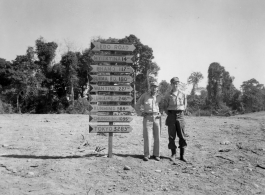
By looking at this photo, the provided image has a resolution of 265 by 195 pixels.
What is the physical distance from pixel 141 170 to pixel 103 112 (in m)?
1.62

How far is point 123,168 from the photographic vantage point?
491 centimetres

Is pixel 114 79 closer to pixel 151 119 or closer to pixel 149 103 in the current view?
pixel 149 103

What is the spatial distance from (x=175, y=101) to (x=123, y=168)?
1.87 m

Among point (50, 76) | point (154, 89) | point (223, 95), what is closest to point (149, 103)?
point (154, 89)

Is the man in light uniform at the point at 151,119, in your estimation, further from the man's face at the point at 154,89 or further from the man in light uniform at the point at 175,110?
the man in light uniform at the point at 175,110

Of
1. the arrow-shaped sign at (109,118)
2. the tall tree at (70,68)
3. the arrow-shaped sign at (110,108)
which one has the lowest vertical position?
the arrow-shaped sign at (109,118)

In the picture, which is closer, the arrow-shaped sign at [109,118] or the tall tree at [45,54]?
the arrow-shaped sign at [109,118]

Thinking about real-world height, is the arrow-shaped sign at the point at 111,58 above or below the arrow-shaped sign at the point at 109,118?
above

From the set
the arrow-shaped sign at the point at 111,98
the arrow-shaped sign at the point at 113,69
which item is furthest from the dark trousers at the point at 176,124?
the arrow-shaped sign at the point at 113,69

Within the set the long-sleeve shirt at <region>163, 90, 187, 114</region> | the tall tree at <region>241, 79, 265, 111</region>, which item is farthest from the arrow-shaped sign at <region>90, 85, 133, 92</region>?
the tall tree at <region>241, 79, 265, 111</region>

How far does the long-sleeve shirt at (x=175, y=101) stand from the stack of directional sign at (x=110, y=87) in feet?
2.89

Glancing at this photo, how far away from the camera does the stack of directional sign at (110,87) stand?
545cm

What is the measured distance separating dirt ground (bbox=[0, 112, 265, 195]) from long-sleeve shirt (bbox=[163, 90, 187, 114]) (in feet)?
4.09

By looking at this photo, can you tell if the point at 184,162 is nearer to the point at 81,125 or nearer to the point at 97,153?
the point at 97,153
